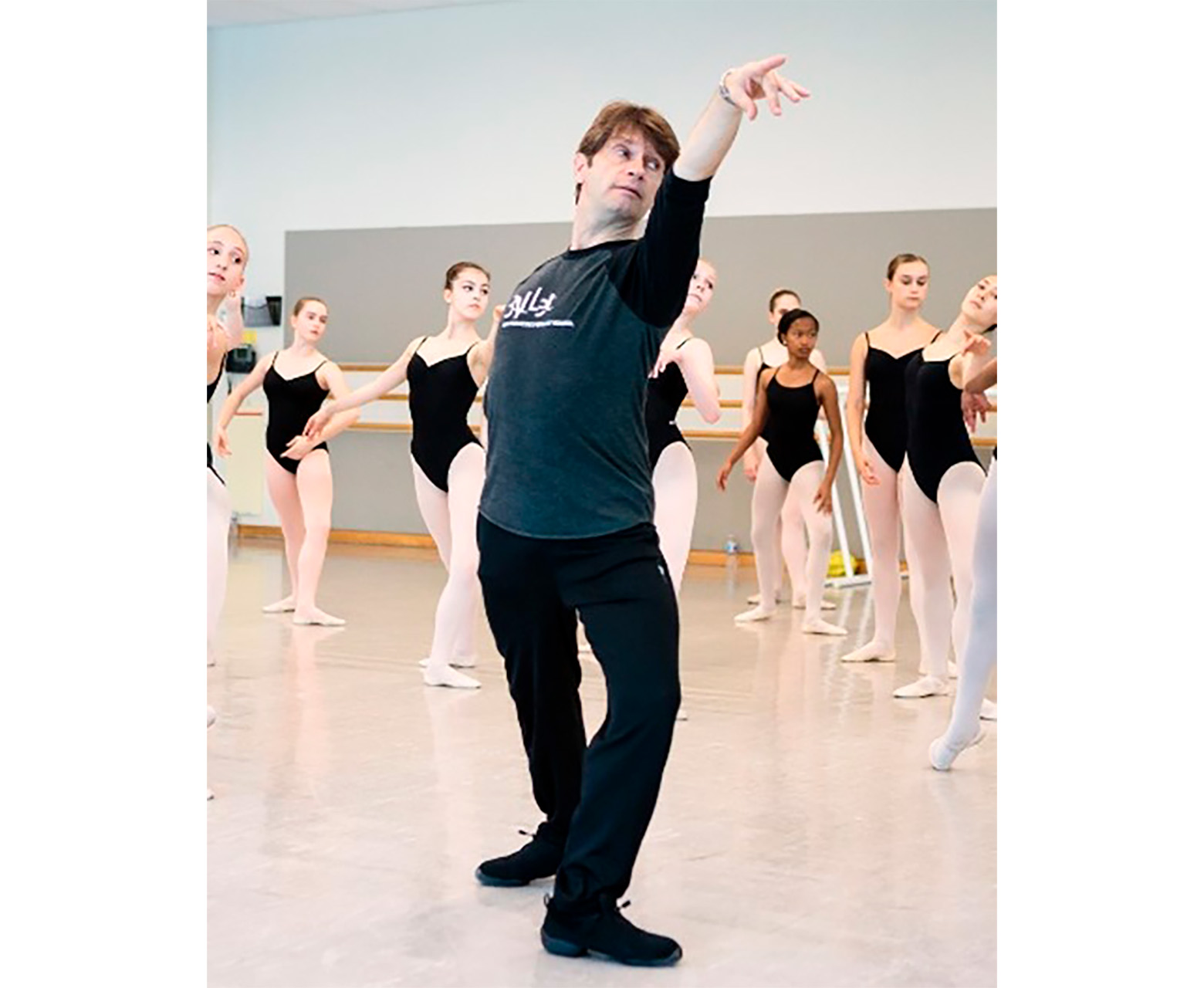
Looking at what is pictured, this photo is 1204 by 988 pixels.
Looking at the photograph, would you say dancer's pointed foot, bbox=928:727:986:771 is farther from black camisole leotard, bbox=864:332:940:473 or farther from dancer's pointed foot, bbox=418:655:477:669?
dancer's pointed foot, bbox=418:655:477:669

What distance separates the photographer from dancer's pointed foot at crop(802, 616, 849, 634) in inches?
320

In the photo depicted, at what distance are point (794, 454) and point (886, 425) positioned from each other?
4.99 ft

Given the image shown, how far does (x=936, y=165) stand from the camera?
432 inches

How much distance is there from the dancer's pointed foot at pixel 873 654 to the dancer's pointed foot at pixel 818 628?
0.85 meters

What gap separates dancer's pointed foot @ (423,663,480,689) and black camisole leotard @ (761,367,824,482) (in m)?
2.68

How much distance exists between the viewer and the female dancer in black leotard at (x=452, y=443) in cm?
637

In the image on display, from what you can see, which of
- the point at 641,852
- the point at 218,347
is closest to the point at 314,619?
the point at 218,347

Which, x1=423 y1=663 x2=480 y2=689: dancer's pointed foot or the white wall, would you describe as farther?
the white wall

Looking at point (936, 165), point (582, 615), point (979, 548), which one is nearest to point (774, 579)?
point (936, 165)

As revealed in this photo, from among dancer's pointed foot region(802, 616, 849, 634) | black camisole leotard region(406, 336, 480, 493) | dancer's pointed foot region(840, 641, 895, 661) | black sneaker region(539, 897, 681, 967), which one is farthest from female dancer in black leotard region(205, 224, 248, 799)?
dancer's pointed foot region(802, 616, 849, 634)

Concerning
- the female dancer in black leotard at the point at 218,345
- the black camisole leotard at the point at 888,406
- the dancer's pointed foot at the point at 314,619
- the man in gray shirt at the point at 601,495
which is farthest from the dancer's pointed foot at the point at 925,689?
the man in gray shirt at the point at 601,495
